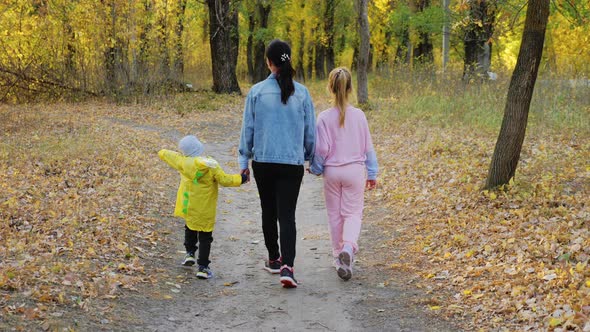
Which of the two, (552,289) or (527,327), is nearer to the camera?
(527,327)

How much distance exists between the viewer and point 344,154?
237 inches

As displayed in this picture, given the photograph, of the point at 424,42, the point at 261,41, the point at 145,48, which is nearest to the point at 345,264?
the point at 145,48

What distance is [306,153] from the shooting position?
595 cm

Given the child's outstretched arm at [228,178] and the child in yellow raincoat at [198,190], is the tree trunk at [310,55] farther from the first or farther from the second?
the child's outstretched arm at [228,178]

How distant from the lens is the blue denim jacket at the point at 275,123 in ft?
18.3

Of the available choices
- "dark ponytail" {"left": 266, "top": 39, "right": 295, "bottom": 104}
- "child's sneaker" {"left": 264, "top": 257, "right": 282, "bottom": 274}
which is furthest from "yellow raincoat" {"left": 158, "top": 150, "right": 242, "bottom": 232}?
"dark ponytail" {"left": 266, "top": 39, "right": 295, "bottom": 104}

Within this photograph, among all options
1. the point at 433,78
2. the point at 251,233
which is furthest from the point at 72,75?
the point at 251,233

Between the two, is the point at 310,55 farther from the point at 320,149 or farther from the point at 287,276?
the point at 287,276

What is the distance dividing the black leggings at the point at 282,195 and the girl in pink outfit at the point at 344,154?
41cm

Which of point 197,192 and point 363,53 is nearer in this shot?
point 197,192

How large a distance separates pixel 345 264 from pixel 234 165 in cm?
720

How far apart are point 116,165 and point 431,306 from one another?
23.2ft

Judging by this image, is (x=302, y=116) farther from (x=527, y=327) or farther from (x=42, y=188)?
(x=42, y=188)

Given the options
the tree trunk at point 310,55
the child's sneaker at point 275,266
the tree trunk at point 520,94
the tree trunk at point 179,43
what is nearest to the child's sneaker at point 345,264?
the child's sneaker at point 275,266
